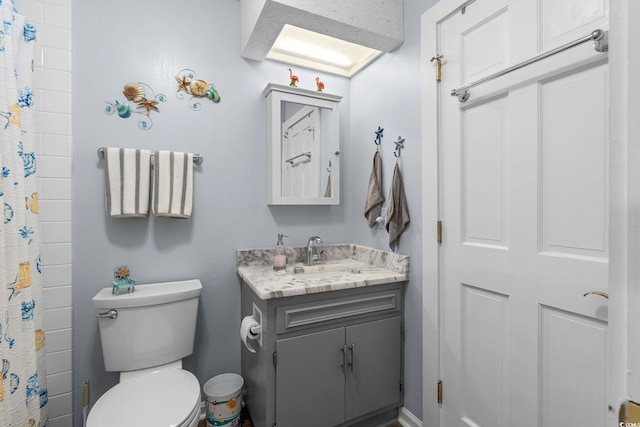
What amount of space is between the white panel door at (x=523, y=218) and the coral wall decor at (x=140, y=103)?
5.11 ft

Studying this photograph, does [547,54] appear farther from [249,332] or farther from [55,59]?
[55,59]

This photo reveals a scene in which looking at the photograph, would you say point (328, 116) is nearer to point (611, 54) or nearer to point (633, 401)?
point (611, 54)

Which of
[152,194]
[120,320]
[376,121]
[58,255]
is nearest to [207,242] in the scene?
[152,194]

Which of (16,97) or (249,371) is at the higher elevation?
(16,97)

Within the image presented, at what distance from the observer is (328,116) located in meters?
2.11

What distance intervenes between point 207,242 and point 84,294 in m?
0.66

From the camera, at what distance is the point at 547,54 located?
1.05m

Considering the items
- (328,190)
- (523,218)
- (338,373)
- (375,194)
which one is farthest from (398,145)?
(338,373)

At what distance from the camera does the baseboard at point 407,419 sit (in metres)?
1.65

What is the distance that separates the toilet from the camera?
3.97ft

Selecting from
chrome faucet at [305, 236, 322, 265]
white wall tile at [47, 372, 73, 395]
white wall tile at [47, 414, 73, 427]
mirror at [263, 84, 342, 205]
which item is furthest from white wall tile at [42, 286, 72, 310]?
chrome faucet at [305, 236, 322, 265]

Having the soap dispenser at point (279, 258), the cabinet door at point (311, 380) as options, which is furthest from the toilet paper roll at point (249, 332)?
the soap dispenser at point (279, 258)

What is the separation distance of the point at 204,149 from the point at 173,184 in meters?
0.30

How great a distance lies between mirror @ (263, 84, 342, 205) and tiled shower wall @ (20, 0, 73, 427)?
1.06 meters
